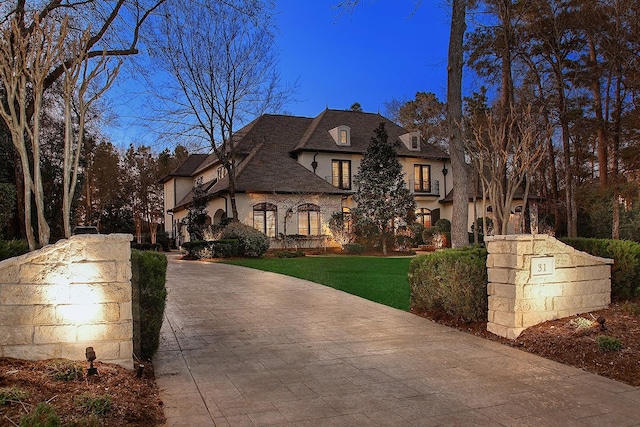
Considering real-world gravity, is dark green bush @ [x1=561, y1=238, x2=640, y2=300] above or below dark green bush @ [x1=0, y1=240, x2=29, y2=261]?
below

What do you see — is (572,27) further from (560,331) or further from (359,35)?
(560,331)

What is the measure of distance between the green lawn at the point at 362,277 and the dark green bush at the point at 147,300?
455cm

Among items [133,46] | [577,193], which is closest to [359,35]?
[133,46]

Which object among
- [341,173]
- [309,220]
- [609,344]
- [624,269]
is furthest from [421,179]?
[609,344]

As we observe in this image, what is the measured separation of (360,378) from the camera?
488 centimetres

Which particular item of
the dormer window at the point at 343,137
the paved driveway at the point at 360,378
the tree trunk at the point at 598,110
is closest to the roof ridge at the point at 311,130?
the dormer window at the point at 343,137

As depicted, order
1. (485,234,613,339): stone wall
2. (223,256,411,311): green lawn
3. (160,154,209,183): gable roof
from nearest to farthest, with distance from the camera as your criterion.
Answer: (485,234,613,339): stone wall < (223,256,411,311): green lawn < (160,154,209,183): gable roof

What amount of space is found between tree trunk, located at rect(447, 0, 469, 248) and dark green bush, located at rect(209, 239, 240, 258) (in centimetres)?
1211

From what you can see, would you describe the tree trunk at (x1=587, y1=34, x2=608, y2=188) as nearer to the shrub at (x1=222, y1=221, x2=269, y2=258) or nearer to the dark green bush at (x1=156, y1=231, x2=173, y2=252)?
Answer: the shrub at (x1=222, y1=221, x2=269, y2=258)

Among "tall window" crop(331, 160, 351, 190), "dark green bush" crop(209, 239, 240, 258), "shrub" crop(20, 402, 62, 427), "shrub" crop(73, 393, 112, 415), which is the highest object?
"tall window" crop(331, 160, 351, 190)

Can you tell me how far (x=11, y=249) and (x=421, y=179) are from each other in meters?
28.5

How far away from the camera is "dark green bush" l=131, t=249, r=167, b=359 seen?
5.39 meters

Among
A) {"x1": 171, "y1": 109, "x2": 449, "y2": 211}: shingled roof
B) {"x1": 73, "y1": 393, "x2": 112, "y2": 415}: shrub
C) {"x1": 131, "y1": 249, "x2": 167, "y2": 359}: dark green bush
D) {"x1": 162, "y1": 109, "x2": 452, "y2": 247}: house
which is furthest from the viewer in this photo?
{"x1": 171, "y1": 109, "x2": 449, "y2": 211}: shingled roof

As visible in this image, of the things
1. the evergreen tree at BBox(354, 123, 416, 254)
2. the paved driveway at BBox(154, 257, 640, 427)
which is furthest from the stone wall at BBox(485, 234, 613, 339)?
the evergreen tree at BBox(354, 123, 416, 254)
